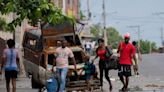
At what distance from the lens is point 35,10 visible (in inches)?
500

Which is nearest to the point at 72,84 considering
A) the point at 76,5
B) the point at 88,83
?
the point at 88,83

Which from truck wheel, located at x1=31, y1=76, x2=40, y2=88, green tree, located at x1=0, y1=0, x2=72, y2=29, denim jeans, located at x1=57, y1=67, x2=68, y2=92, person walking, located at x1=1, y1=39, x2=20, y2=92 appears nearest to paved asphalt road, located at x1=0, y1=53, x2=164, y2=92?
truck wheel, located at x1=31, y1=76, x2=40, y2=88

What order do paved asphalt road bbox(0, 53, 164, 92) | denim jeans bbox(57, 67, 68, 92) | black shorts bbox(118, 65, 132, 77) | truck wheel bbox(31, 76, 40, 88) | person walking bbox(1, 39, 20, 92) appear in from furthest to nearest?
truck wheel bbox(31, 76, 40, 88), paved asphalt road bbox(0, 53, 164, 92), black shorts bbox(118, 65, 132, 77), denim jeans bbox(57, 67, 68, 92), person walking bbox(1, 39, 20, 92)

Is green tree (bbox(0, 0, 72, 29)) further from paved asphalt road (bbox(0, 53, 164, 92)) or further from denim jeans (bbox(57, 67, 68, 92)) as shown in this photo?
paved asphalt road (bbox(0, 53, 164, 92))

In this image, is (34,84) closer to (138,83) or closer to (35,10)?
(138,83)

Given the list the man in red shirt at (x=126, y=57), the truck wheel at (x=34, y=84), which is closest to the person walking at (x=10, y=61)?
the man in red shirt at (x=126, y=57)

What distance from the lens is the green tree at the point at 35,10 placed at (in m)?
12.6

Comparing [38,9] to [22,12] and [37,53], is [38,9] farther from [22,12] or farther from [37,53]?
[37,53]

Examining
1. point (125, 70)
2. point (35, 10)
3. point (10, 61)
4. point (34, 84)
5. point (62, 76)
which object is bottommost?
point (34, 84)

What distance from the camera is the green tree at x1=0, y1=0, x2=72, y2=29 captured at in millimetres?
12578

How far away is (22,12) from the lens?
502 inches

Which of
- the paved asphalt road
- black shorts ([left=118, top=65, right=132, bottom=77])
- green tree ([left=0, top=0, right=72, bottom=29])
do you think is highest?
green tree ([left=0, top=0, right=72, bottom=29])

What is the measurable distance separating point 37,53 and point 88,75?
3.50 meters

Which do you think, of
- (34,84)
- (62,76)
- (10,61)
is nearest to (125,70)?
(62,76)
